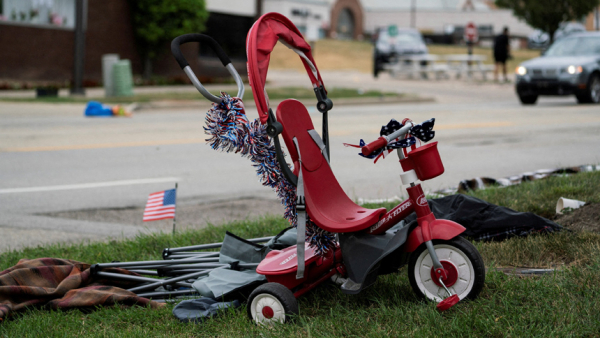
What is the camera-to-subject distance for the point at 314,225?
11.5 feet

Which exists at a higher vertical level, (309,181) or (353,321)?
(309,181)

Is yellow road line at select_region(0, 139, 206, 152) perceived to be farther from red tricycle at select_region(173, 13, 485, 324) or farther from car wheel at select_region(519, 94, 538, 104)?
car wheel at select_region(519, 94, 538, 104)

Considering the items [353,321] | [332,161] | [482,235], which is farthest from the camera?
[332,161]

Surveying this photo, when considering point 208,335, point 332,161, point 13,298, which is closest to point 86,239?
point 13,298

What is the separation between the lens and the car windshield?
1802 centimetres

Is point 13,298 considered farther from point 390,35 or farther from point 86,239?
point 390,35

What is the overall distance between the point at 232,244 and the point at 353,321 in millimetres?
1204

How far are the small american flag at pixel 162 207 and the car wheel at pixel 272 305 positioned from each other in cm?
178

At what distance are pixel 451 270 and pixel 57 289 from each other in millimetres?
2187

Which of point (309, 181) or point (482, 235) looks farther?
point (482, 235)

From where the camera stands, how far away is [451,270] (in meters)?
3.30

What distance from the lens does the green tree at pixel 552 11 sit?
1320 inches

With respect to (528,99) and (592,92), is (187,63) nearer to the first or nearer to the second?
(592,92)

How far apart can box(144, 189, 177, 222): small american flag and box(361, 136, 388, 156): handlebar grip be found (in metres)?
2.22
